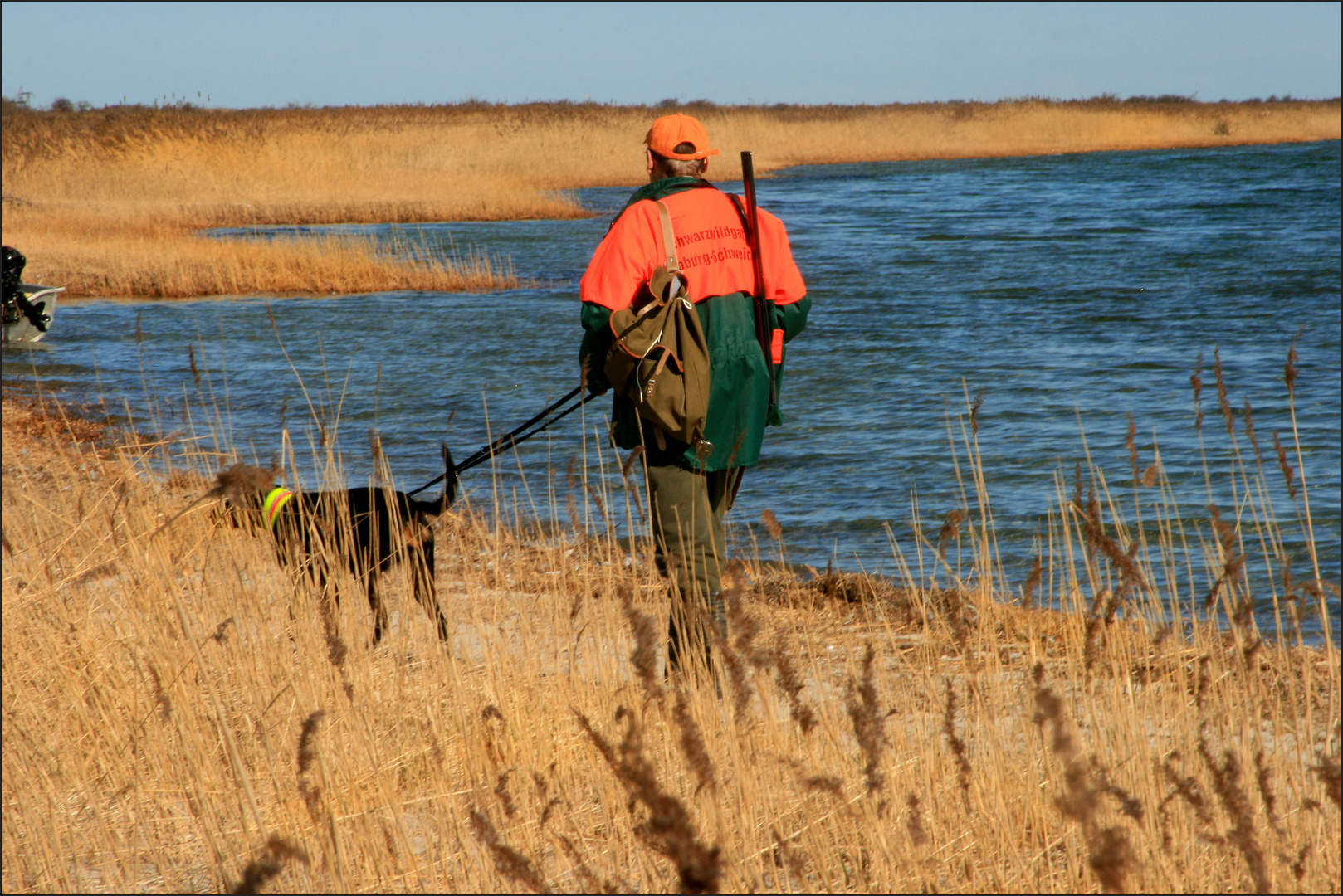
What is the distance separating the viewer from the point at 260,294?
16.2 m

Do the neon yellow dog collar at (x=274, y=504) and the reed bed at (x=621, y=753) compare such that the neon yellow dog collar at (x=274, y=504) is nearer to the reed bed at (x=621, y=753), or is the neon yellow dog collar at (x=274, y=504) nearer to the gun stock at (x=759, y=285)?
the reed bed at (x=621, y=753)

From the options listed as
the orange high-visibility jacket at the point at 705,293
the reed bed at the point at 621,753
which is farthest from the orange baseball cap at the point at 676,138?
the reed bed at the point at 621,753

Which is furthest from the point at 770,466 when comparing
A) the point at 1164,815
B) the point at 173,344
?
the point at 173,344

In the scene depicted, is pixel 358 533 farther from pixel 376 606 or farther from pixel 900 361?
pixel 900 361

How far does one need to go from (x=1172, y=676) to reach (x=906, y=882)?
1863mm

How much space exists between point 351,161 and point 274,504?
88.2ft

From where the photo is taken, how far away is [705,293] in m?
2.96

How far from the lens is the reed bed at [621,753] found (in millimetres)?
1857

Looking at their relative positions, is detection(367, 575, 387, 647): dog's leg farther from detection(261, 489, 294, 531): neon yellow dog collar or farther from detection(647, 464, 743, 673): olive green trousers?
detection(647, 464, 743, 673): olive green trousers

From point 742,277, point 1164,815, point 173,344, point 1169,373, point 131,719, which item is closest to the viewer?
point 1164,815

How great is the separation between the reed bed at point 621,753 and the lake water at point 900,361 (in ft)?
2.77

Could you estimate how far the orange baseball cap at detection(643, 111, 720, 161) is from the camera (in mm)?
3045

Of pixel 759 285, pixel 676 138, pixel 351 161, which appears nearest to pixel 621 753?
pixel 759 285

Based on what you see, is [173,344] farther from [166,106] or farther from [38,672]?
[166,106]
